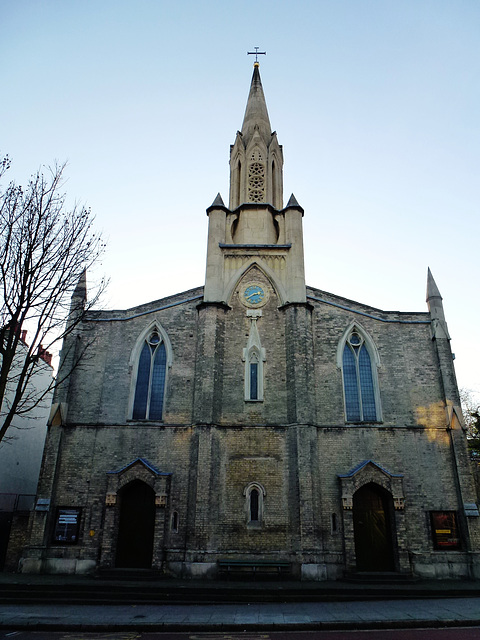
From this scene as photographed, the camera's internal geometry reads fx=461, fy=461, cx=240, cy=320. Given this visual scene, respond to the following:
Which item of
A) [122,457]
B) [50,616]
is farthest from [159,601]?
[122,457]

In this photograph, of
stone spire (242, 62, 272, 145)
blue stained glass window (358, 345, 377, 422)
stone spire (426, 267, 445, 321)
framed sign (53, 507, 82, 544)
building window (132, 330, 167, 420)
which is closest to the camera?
framed sign (53, 507, 82, 544)

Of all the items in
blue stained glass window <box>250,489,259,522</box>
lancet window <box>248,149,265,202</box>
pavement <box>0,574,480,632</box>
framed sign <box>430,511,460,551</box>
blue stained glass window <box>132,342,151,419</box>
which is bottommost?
pavement <box>0,574,480,632</box>

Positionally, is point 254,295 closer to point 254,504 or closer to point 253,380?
point 253,380

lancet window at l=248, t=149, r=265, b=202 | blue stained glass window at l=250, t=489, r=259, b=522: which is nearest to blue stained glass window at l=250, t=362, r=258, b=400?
blue stained glass window at l=250, t=489, r=259, b=522

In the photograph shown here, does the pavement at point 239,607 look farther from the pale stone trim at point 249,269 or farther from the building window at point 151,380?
the pale stone trim at point 249,269

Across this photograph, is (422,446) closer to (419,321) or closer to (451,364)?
(451,364)

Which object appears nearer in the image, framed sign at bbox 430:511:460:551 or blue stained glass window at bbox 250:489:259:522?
framed sign at bbox 430:511:460:551

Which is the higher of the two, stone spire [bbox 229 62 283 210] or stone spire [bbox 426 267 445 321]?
stone spire [bbox 229 62 283 210]

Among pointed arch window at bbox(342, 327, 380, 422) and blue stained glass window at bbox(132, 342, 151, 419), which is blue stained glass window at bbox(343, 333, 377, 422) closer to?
pointed arch window at bbox(342, 327, 380, 422)

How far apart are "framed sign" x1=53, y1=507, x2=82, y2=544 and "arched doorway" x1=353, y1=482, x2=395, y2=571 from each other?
1061cm

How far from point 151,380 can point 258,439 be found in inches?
208

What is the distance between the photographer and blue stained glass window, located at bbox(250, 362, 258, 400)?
19.4 m

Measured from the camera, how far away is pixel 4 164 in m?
11.5

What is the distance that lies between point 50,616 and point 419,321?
17.4 m
